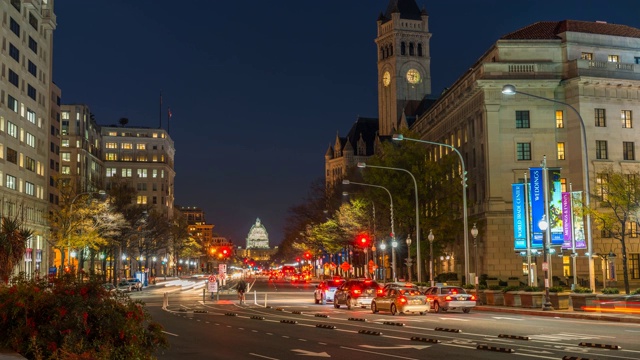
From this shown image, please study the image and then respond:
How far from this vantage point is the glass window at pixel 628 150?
73562 millimetres

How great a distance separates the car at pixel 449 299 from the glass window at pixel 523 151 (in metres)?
33.2

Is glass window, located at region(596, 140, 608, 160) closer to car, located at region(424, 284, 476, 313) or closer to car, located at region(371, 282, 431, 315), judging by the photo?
car, located at region(424, 284, 476, 313)

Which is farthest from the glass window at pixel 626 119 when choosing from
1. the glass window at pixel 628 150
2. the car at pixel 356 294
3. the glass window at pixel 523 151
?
the car at pixel 356 294

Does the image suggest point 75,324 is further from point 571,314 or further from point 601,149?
point 601,149

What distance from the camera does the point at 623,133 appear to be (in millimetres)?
73625

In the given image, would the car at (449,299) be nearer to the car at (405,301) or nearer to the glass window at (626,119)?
the car at (405,301)

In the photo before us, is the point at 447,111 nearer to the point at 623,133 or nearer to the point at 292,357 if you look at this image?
the point at 623,133

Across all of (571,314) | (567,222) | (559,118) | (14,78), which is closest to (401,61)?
(14,78)

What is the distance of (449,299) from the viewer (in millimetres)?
43062

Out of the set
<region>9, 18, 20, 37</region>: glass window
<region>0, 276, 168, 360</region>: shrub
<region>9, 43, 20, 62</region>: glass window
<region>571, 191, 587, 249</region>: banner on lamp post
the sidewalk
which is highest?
<region>9, 18, 20, 37</region>: glass window

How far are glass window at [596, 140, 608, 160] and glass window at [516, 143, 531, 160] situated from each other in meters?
6.14

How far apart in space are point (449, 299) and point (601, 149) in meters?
36.6

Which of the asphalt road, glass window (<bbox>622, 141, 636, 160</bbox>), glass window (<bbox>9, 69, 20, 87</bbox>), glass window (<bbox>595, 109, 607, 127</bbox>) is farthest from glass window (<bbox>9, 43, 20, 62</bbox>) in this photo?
glass window (<bbox>622, 141, 636, 160</bbox>)

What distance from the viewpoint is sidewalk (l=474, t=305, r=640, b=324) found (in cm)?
3456
